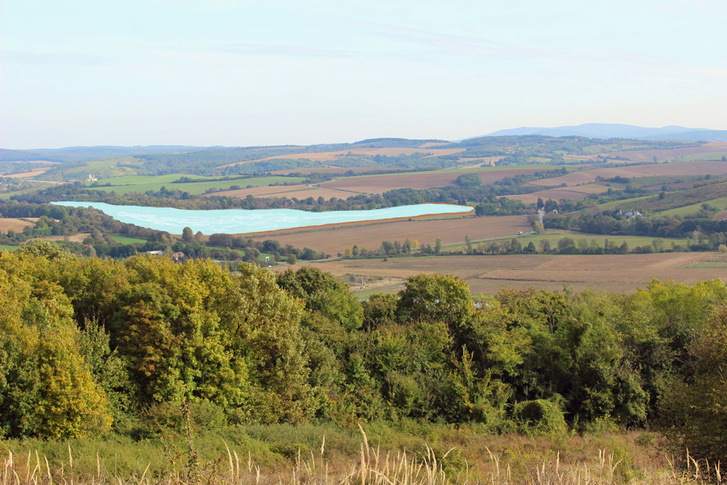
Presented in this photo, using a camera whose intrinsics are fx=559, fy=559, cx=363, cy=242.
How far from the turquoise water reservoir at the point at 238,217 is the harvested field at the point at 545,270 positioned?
79.8 feet

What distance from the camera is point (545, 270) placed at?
74.7 meters

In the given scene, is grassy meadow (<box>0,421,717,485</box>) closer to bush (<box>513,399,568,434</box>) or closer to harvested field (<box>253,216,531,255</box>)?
bush (<box>513,399,568,434</box>)

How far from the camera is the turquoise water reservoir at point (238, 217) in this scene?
98562 mm

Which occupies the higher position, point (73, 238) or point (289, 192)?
point (289, 192)

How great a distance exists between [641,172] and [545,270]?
12735 cm

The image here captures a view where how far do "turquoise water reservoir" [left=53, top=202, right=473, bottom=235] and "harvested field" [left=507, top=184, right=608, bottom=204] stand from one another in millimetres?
27003

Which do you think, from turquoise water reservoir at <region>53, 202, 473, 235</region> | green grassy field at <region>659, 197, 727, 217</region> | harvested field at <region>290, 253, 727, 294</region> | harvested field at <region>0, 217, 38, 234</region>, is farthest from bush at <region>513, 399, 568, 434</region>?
green grassy field at <region>659, 197, 727, 217</region>

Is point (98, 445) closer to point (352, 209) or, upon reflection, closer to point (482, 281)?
point (482, 281)

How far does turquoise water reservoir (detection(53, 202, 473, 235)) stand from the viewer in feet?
323

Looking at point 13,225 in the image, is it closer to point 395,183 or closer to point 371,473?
point 371,473

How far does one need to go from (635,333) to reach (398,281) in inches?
1565

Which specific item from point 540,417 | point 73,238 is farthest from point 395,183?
point 540,417

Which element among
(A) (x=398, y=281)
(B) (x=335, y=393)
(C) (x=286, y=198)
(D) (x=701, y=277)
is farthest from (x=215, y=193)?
(B) (x=335, y=393)

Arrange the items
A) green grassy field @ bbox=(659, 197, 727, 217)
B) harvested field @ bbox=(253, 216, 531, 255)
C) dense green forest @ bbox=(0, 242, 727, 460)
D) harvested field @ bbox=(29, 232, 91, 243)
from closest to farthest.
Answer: dense green forest @ bbox=(0, 242, 727, 460), harvested field @ bbox=(29, 232, 91, 243), harvested field @ bbox=(253, 216, 531, 255), green grassy field @ bbox=(659, 197, 727, 217)
